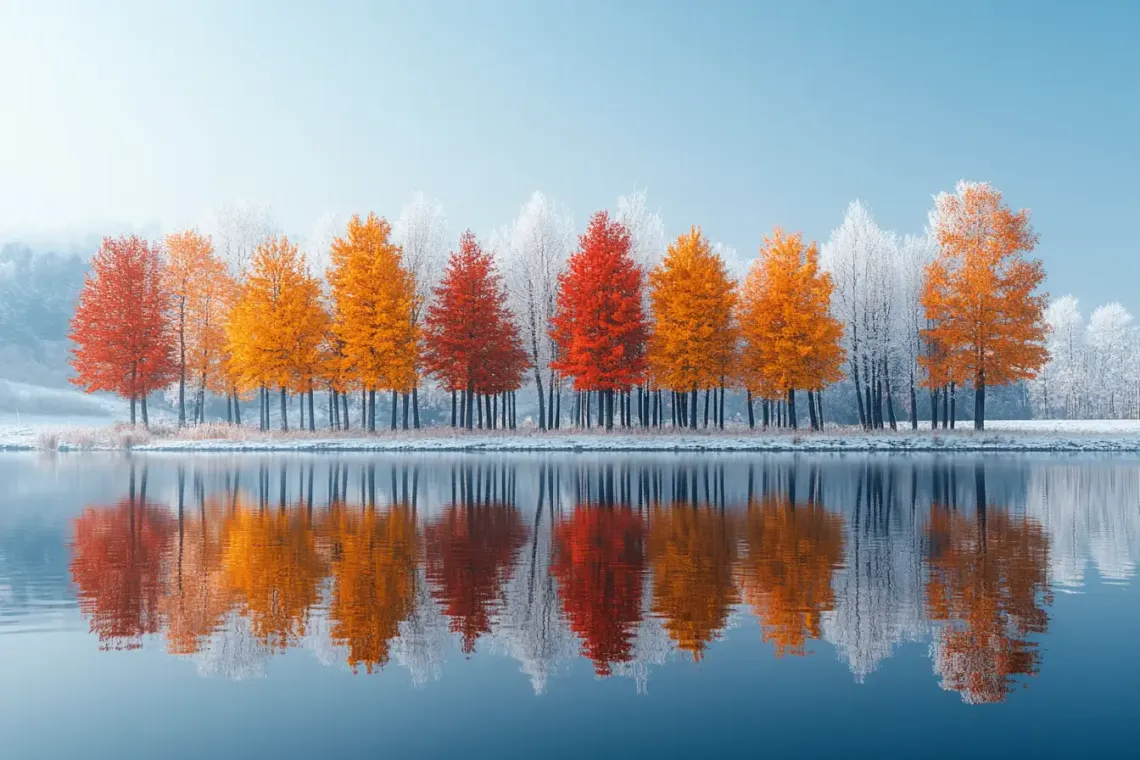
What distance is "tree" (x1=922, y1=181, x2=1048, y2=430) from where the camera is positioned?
53.8 m

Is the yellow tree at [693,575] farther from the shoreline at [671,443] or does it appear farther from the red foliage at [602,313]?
the red foliage at [602,313]

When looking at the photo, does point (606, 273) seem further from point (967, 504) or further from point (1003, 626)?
point (1003, 626)

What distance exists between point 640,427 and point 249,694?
47652mm

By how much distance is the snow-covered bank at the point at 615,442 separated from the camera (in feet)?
162

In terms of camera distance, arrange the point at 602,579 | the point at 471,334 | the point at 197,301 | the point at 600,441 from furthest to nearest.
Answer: the point at 197,301 < the point at 471,334 < the point at 600,441 < the point at 602,579

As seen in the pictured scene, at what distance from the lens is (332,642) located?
10.4 meters

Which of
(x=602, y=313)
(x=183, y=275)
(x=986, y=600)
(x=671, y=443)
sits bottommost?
(x=986, y=600)

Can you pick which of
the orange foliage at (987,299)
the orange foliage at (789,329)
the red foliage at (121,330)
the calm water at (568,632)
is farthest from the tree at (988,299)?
the red foliage at (121,330)

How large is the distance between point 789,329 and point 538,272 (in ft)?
54.2

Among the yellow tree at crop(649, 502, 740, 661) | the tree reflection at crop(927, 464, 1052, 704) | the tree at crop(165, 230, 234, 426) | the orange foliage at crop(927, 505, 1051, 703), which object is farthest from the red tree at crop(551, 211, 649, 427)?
the orange foliage at crop(927, 505, 1051, 703)

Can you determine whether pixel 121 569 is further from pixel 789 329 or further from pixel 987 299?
pixel 987 299

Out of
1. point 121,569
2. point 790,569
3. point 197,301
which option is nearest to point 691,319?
point 197,301

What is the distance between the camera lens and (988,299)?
54.1 m

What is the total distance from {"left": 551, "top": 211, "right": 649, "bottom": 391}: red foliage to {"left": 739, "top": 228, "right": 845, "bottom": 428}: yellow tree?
→ 7079 mm
